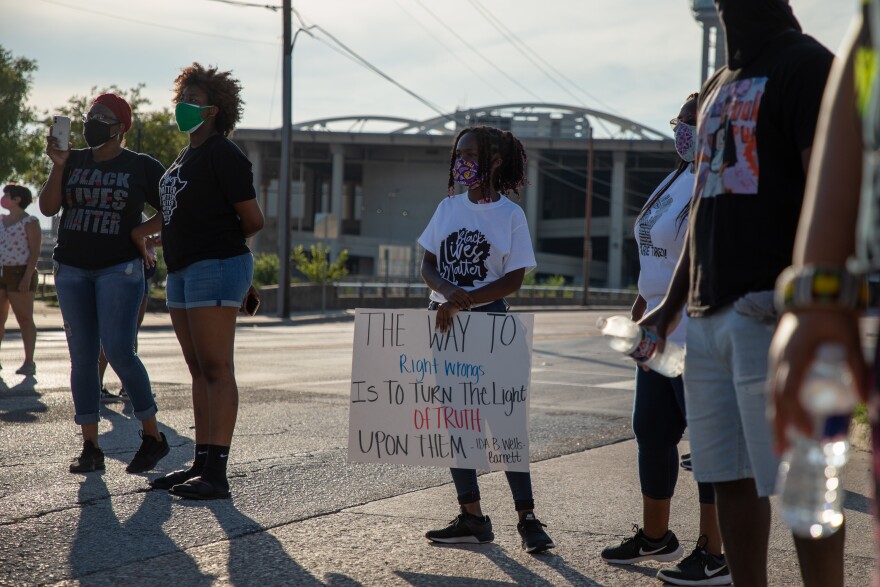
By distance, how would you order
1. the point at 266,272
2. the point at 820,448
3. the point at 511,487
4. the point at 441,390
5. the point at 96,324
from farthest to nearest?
the point at 266,272, the point at 96,324, the point at 441,390, the point at 511,487, the point at 820,448

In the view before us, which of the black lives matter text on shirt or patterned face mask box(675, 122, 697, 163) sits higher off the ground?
patterned face mask box(675, 122, 697, 163)

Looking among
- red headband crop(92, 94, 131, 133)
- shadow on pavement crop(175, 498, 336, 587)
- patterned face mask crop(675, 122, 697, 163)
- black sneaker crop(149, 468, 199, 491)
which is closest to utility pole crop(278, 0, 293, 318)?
red headband crop(92, 94, 131, 133)

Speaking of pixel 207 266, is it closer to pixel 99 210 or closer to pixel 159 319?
pixel 99 210

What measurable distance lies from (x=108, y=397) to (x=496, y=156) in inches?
214

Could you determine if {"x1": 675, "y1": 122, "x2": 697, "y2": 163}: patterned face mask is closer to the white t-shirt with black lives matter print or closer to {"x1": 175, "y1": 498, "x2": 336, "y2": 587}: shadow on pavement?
the white t-shirt with black lives matter print

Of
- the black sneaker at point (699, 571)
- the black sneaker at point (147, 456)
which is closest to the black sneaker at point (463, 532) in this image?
the black sneaker at point (699, 571)

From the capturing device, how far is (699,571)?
4.30m

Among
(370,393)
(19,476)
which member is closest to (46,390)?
(19,476)

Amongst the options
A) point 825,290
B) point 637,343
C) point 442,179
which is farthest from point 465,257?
point 442,179

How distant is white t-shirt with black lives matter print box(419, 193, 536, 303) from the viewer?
4953 mm

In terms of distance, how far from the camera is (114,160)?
6.24 meters

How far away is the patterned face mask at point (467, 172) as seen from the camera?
500cm

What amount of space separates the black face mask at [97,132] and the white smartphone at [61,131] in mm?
144

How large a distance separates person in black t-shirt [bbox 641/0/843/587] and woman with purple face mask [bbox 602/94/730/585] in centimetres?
124
